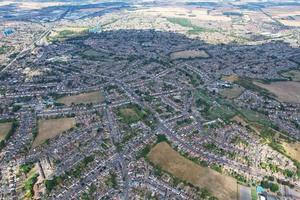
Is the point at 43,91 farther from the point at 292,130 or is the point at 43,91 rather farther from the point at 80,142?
the point at 292,130

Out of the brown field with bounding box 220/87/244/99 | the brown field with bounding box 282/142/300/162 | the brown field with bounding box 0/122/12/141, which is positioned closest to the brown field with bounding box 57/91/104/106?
the brown field with bounding box 0/122/12/141

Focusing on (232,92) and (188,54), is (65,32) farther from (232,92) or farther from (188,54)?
(232,92)

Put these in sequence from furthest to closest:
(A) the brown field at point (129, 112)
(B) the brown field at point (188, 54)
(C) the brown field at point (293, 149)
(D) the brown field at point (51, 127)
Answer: (B) the brown field at point (188, 54), (A) the brown field at point (129, 112), (D) the brown field at point (51, 127), (C) the brown field at point (293, 149)

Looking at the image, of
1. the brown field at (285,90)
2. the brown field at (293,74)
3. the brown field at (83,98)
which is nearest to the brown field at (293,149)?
the brown field at (285,90)

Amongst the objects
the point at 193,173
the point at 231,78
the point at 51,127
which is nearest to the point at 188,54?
the point at 231,78

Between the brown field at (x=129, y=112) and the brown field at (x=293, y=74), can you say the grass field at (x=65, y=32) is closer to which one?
the brown field at (x=129, y=112)

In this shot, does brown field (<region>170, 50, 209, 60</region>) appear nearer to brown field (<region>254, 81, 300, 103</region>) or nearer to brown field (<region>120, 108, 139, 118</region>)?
brown field (<region>254, 81, 300, 103</region>)
